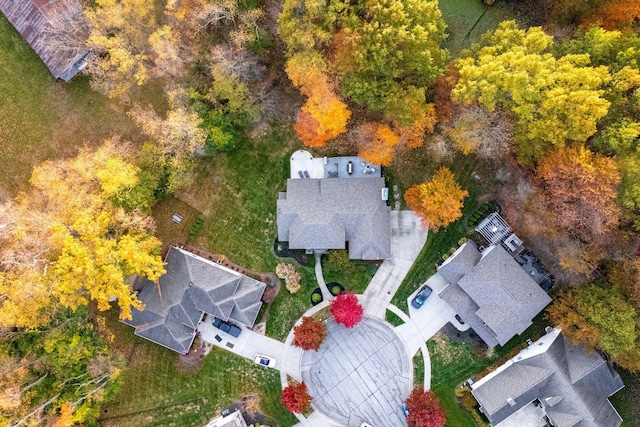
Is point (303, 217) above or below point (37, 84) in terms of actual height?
below

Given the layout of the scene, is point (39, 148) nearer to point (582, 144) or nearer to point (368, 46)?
point (368, 46)

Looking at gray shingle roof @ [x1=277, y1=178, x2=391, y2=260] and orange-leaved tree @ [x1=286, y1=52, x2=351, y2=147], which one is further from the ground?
orange-leaved tree @ [x1=286, y1=52, x2=351, y2=147]

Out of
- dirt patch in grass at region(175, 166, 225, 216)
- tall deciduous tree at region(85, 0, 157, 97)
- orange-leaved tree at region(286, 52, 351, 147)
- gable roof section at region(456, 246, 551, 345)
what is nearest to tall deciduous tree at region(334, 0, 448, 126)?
orange-leaved tree at region(286, 52, 351, 147)

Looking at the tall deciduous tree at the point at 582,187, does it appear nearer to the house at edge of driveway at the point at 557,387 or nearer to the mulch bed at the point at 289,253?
the house at edge of driveway at the point at 557,387

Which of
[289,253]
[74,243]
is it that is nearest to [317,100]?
[289,253]

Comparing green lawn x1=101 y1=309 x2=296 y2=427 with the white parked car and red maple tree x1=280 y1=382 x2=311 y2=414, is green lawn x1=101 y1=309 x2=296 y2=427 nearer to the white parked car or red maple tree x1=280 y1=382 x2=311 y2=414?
the white parked car

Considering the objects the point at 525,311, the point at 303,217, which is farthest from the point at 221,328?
the point at 525,311
